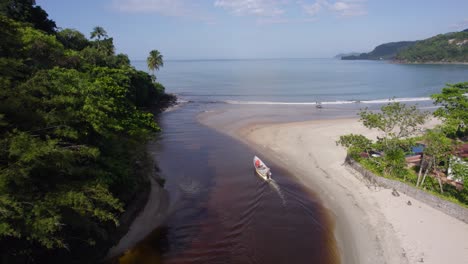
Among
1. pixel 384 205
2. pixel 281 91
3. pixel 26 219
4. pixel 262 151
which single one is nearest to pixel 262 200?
pixel 384 205

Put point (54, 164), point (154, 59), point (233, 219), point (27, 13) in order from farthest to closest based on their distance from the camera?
1. point (154, 59)
2. point (27, 13)
3. point (233, 219)
4. point (54, 164)

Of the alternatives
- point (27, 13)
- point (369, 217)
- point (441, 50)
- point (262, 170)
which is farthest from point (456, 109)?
point (441, 50)

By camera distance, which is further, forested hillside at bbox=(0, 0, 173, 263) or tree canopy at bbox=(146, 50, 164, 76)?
tree canopy at bbox=(146, 50, 164, 76)

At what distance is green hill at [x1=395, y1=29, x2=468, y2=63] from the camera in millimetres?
162500

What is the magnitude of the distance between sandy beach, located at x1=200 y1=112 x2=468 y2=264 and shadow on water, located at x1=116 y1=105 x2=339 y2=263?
3.68 feet

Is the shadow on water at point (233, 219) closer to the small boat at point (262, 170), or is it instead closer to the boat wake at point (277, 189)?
the boat wake at point (277, 189)

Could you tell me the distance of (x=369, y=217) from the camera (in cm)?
1762

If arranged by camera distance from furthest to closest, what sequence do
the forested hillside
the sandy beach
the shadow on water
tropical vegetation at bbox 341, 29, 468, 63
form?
tropical vegetation at bbox 341, 29, 468, 63, the shadow on water, the sandy beach, the forested hillside

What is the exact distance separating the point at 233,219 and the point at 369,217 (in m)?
8.03

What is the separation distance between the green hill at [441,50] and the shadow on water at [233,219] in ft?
600

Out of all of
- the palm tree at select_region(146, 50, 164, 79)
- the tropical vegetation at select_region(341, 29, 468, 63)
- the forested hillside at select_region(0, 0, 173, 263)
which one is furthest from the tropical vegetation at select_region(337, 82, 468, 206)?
the tropical vegetation at select_region(341, 29, 468, 63)

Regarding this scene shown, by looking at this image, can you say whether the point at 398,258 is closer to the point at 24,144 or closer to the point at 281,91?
the point at 24,144

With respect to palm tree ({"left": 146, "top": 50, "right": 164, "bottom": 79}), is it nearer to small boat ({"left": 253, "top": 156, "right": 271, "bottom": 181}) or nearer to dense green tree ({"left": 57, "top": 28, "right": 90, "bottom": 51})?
dense green tree ({"left": 57, "top": 28, "right": 90, "bottom": 51})

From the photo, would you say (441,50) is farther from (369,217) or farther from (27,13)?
(27,13)
